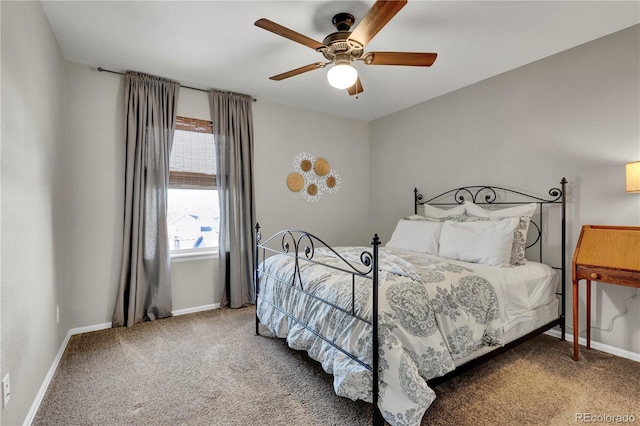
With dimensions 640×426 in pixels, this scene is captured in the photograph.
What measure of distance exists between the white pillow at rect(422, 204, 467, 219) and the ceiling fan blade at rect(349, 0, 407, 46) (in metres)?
2.08

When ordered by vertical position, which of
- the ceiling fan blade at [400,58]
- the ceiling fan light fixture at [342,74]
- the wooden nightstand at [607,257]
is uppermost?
the ceiling fan blade at [400,58]

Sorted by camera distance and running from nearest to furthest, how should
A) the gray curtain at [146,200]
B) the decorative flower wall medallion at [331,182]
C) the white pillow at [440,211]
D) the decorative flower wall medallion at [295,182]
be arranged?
the gray curtain at [146,200] < the white pillow at [440,211] < the decorative flower wall medallion at [295,182] < the decorative flower wall medallion at [331,182]

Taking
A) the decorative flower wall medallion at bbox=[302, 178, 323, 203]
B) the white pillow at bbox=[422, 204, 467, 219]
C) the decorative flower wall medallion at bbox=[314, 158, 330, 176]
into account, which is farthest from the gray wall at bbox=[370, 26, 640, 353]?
the decorative flower wall medallion at bbox=[302, 178, 323, 203]

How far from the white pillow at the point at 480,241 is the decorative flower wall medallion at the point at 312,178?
196 centimetres

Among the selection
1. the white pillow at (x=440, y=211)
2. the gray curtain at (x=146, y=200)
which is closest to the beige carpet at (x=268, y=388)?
the gray curtain at (x=146, y=200)

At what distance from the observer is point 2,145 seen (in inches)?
57.5

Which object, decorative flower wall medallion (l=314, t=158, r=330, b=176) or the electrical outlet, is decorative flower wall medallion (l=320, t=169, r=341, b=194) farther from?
the electrical outlet

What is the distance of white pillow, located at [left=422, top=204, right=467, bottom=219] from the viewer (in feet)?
11.0

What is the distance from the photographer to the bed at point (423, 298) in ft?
5.19

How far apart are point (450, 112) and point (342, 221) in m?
2.06

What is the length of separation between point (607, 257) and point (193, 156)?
154 inches

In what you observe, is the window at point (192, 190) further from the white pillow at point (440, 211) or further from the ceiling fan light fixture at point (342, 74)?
the white pillow at point (440, 211)

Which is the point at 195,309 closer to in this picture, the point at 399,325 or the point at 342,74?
the point at 399,325

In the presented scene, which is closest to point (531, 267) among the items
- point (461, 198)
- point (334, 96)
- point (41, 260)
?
point (461, 198)
